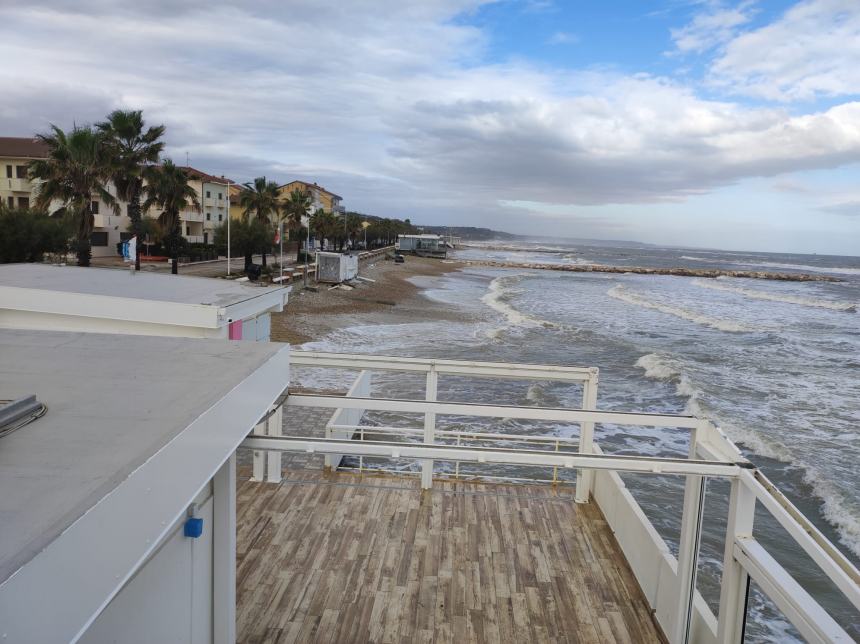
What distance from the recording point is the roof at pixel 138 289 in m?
8.11

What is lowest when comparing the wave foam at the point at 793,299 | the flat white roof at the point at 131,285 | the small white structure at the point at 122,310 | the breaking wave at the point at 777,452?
the breaking wave at the point at 777,452

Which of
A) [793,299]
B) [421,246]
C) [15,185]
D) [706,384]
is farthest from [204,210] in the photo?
[793,299]

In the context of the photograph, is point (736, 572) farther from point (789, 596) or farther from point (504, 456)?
point (504, 456)

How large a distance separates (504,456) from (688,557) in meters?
1.96

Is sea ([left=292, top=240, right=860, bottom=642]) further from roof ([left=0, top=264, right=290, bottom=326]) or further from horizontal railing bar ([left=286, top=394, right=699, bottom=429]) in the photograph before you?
roof ([left=0, top=264, right=290, bottom=326])

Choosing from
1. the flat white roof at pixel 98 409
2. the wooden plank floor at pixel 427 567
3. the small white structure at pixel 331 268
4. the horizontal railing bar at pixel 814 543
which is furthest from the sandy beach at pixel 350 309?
the horizontal railing bar at pixel 814 543

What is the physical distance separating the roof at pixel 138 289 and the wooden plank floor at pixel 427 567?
8.21 ft

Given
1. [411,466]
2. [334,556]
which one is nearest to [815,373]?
[411,466]

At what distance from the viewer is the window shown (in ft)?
160

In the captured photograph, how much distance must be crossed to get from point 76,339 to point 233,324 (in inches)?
118

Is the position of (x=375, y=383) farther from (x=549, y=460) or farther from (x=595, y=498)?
(x=549, y=460)

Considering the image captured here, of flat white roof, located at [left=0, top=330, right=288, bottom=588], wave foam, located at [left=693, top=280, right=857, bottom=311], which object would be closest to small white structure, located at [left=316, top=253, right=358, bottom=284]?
wave foam, located at [left=693, top=280, right=857, bottom=311]

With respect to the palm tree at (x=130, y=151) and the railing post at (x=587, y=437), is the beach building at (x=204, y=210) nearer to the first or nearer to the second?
the palm tree at (x=130, y=151)

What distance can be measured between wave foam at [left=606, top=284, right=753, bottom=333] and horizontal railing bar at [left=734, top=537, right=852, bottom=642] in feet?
117
